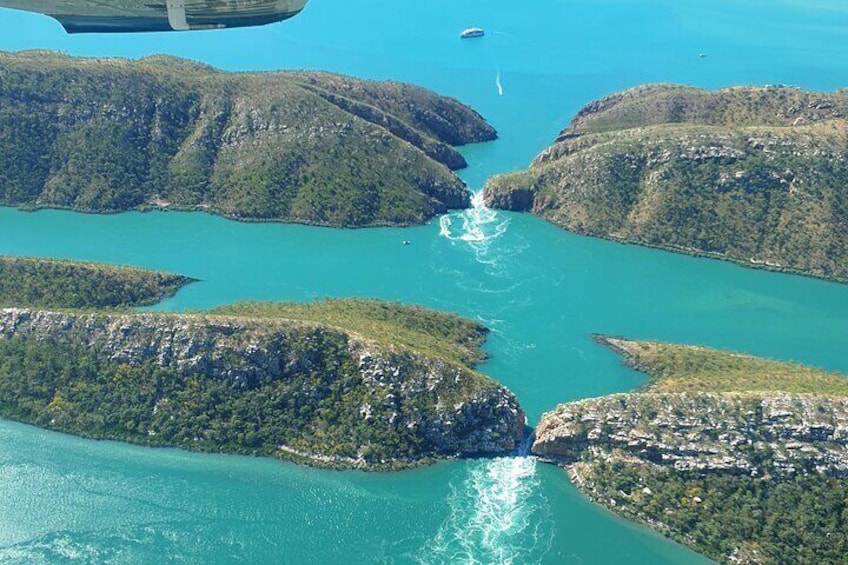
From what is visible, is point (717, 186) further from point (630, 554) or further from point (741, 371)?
point (630, 554)

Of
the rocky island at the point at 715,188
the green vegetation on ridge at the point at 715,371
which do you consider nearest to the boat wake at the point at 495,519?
the green vegetation on ridge at the point at 715,371

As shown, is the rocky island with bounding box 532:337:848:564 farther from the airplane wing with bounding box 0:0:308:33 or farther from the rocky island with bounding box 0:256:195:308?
the rocky island with bounding box 0:256:195:308

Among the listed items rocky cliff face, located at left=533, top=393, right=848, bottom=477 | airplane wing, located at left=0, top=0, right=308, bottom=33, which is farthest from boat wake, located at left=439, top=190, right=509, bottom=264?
airplane wing, located at left=0, top=0, right=308, bottom=33

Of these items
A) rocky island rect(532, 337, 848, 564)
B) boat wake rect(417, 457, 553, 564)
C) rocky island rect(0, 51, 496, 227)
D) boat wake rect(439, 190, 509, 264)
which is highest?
rocky island rect(0, 51, 496, 227)

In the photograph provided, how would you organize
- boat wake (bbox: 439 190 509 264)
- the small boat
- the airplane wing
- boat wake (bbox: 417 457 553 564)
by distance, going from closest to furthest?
the airplane wing → boat wake (bbox: 417 457 553 564) → boat wake (bbox: 439 190 509 264) → the small boat

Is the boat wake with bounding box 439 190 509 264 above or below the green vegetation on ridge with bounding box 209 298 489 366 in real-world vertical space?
above

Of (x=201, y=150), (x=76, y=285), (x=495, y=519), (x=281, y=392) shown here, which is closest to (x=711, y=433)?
(x=495, y=519)

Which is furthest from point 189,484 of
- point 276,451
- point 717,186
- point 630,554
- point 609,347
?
point 717,186

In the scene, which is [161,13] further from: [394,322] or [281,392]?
[394,322]
